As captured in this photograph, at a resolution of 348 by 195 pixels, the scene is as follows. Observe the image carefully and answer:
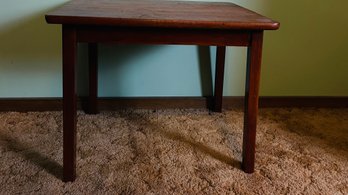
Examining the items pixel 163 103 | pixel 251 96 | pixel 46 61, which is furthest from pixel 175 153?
pixel 46 61

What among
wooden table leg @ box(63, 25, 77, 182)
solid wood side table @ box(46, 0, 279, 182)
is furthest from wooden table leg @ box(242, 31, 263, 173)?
wooden table leg @ box(63, 25, 77, 182)

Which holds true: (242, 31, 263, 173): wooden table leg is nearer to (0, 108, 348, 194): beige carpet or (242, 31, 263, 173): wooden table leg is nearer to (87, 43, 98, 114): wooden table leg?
(0, 108, 348, 194): beige carpet

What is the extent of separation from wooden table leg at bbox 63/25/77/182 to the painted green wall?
1.80 feet

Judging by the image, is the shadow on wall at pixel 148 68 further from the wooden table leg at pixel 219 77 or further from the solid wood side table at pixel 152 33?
the solid wood side table at pixel 152 33

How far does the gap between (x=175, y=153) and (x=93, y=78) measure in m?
0.48

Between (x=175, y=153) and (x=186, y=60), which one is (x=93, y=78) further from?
(x=175, y=153)

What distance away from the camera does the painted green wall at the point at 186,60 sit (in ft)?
4.77

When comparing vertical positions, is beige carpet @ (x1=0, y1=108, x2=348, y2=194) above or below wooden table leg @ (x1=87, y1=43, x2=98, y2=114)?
below

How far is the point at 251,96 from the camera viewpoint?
3.47 feet

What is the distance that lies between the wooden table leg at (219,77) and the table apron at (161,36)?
1.60ft

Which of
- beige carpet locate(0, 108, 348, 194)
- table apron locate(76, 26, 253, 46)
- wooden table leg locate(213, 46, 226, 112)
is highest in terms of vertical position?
table apron locate(76, 26, 253, 46)

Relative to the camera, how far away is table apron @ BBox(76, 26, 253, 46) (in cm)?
96

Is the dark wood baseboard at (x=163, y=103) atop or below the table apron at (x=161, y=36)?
below

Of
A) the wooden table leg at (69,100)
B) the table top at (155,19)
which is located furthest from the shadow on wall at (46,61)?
the wooden table leg at (69,100)
